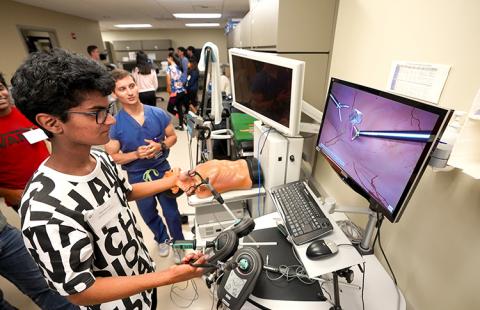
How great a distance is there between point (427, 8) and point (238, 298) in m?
1.21

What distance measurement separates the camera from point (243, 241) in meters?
1.07

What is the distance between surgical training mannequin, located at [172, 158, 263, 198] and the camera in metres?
1.29

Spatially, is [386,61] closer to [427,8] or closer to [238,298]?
[427,8]

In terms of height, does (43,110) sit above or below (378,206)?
above

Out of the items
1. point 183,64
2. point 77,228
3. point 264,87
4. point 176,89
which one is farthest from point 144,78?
point 77,228

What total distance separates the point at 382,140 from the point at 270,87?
0.68 meters

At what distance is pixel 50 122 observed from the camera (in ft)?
2.15

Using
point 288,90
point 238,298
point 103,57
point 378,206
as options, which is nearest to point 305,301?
point 238,298

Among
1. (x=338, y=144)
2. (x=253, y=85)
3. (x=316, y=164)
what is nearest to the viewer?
(x=338, y=144)

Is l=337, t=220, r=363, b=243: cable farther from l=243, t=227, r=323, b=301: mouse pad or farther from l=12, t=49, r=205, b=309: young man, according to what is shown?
l=12, t=49, r=205, b=309: young man

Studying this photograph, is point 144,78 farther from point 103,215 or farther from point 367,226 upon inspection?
point 367,226

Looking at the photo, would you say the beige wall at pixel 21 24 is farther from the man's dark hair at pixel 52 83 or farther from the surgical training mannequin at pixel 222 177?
the man's dark hair at pixel 52 83

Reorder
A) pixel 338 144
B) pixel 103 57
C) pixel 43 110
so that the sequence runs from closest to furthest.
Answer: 1. pixel 43 110
2. pixel 338 144
3. pixel 103 57

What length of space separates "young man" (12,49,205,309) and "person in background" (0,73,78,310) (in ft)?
2.69
